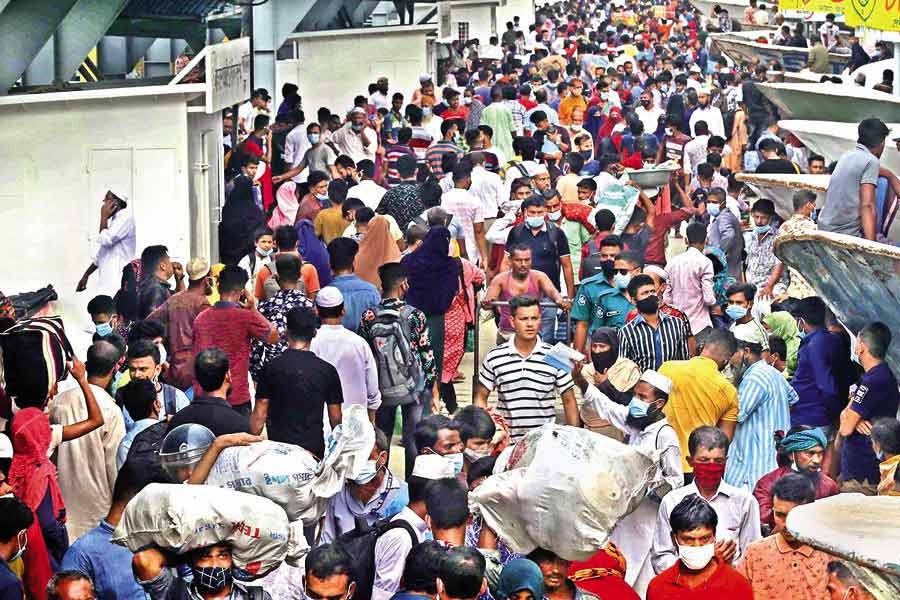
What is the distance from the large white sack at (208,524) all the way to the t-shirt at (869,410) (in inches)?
156

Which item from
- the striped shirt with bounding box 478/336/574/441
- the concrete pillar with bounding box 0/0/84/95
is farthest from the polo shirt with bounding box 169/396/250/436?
the concrete pillar with bounding box 0/0/84/95

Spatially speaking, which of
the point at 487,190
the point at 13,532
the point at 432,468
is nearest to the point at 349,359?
the point at 432,468

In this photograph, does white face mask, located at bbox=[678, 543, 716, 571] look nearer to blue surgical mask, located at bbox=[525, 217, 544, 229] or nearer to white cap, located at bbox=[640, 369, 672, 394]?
white cap, located at bbox=[640, 369, 672, 394]

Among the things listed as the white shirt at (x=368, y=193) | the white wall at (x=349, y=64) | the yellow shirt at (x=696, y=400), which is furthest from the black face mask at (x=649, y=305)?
the white wall at (x=349, y=64)

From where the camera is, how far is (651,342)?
10.4 meters

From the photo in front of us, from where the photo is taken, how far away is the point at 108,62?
26.8 m

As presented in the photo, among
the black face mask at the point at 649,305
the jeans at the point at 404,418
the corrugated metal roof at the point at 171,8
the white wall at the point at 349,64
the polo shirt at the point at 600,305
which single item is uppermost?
the corrugated metal roof at the point at 171,8

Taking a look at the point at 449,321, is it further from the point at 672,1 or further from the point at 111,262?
the point at 672,1

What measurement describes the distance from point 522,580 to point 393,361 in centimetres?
418

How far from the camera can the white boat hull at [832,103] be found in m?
15.0

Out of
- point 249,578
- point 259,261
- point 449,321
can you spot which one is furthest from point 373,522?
point 259,261

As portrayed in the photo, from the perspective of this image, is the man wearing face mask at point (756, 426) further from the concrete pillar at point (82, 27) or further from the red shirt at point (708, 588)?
the concrete pillar at point (82, 27)

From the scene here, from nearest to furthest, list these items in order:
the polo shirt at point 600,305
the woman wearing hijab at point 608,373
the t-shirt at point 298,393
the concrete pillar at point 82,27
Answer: the woman wearing hijab at point 608,373 < the t-shirt at point 298,393 < the polo shirt at point 600,305 < the concrete pillar at point 82,27

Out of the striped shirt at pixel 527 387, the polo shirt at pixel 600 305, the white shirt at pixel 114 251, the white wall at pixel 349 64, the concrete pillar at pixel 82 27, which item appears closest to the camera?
the striped shirt at pixel 527 387
